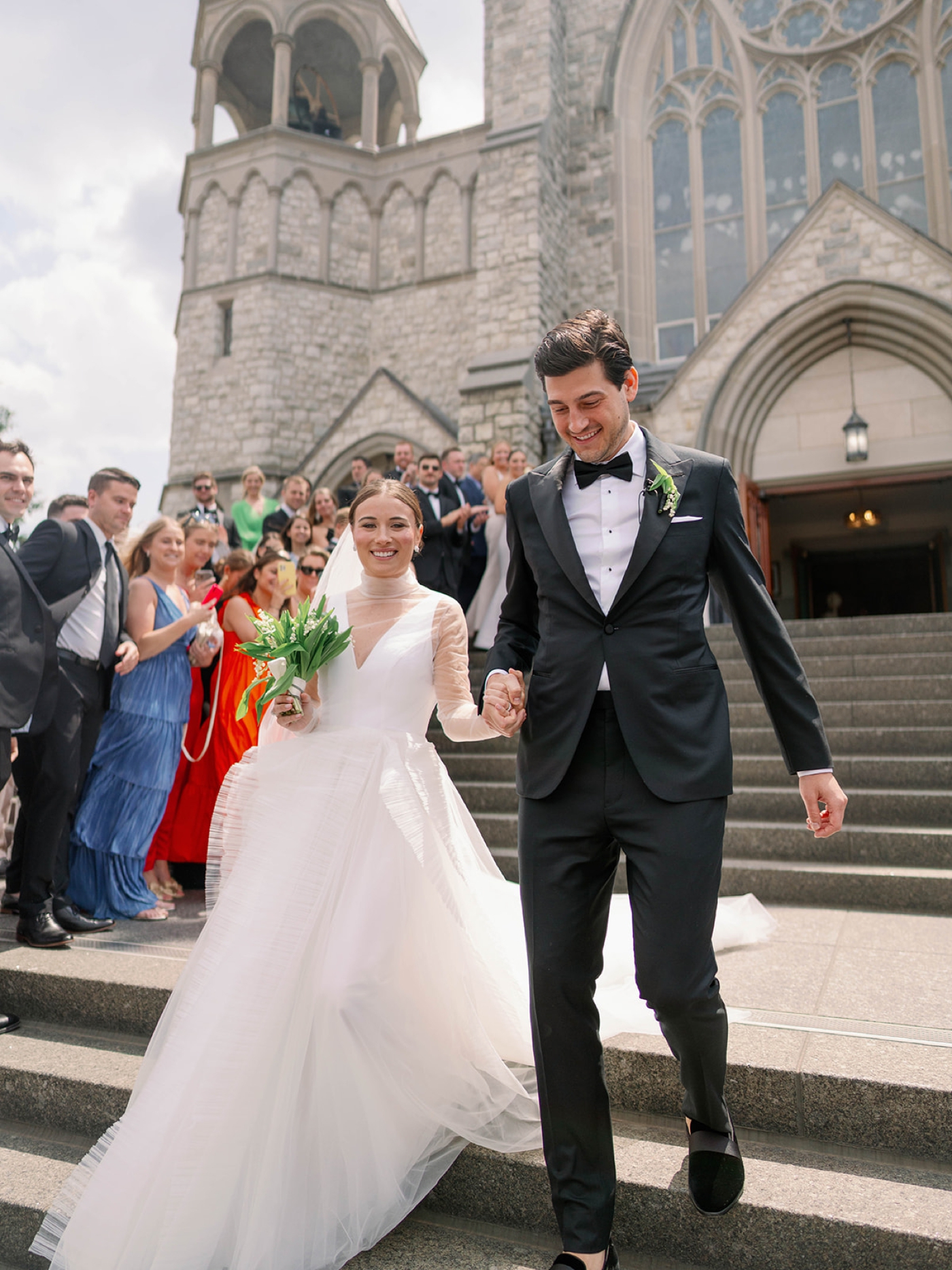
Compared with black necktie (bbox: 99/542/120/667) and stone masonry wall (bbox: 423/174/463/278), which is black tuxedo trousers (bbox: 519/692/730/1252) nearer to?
black necktie (bbox: 99/542/120/667)

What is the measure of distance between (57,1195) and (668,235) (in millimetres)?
15422

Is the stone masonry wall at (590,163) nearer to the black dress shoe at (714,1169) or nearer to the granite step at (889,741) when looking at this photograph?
the granite step at (889,741)

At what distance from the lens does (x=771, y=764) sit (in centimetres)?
562

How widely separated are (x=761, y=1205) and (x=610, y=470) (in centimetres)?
180

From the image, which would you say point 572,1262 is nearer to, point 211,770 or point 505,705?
point 505,705

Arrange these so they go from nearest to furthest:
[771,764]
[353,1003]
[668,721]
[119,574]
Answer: [668,721] < [353,1003] < [119,574] < [771,764]

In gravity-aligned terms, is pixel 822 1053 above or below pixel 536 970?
below

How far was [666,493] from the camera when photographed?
6.75 ft

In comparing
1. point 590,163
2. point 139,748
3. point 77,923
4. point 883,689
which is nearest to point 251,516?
point 139,748

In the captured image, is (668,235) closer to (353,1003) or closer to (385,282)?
(385,282)

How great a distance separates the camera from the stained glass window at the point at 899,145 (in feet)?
43.5

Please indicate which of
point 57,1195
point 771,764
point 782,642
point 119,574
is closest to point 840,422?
point 771,764

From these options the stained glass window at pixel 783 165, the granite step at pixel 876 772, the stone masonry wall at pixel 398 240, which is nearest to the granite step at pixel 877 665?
the granite step at pixel 876 772

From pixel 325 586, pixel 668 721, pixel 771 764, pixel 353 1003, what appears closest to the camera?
pixel 668 721
